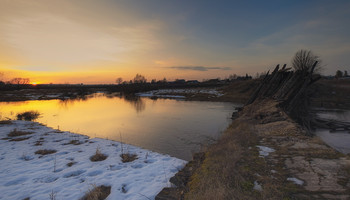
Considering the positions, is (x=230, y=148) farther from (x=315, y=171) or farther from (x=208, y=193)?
(x=208, y=193)

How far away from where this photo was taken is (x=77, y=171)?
5918mm

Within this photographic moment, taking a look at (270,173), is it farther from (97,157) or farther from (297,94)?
(297,94)

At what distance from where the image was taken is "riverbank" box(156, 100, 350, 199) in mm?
3693

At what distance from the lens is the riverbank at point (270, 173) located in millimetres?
3693

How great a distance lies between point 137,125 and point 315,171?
12504 mm

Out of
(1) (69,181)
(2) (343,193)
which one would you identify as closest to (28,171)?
(1) (69,181)

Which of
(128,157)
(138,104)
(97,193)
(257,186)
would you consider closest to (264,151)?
(257,186)

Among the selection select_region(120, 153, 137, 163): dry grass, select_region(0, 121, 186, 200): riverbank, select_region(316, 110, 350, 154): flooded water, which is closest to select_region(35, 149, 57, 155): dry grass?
select_region(0, 121, 186, 200): riverbank

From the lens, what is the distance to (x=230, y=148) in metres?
6.90

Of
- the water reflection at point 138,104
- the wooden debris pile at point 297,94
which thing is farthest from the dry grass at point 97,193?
the water reflection at point 138,104

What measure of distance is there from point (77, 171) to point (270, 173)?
A: 20.5 ft

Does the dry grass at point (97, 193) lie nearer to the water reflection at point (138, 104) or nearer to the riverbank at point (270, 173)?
the riverbank at point (270, 173)

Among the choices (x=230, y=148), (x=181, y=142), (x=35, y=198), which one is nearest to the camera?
(x=35, y=198)

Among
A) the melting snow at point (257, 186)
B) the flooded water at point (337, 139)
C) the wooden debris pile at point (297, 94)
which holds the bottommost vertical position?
the flooded water at point (337, 139)
